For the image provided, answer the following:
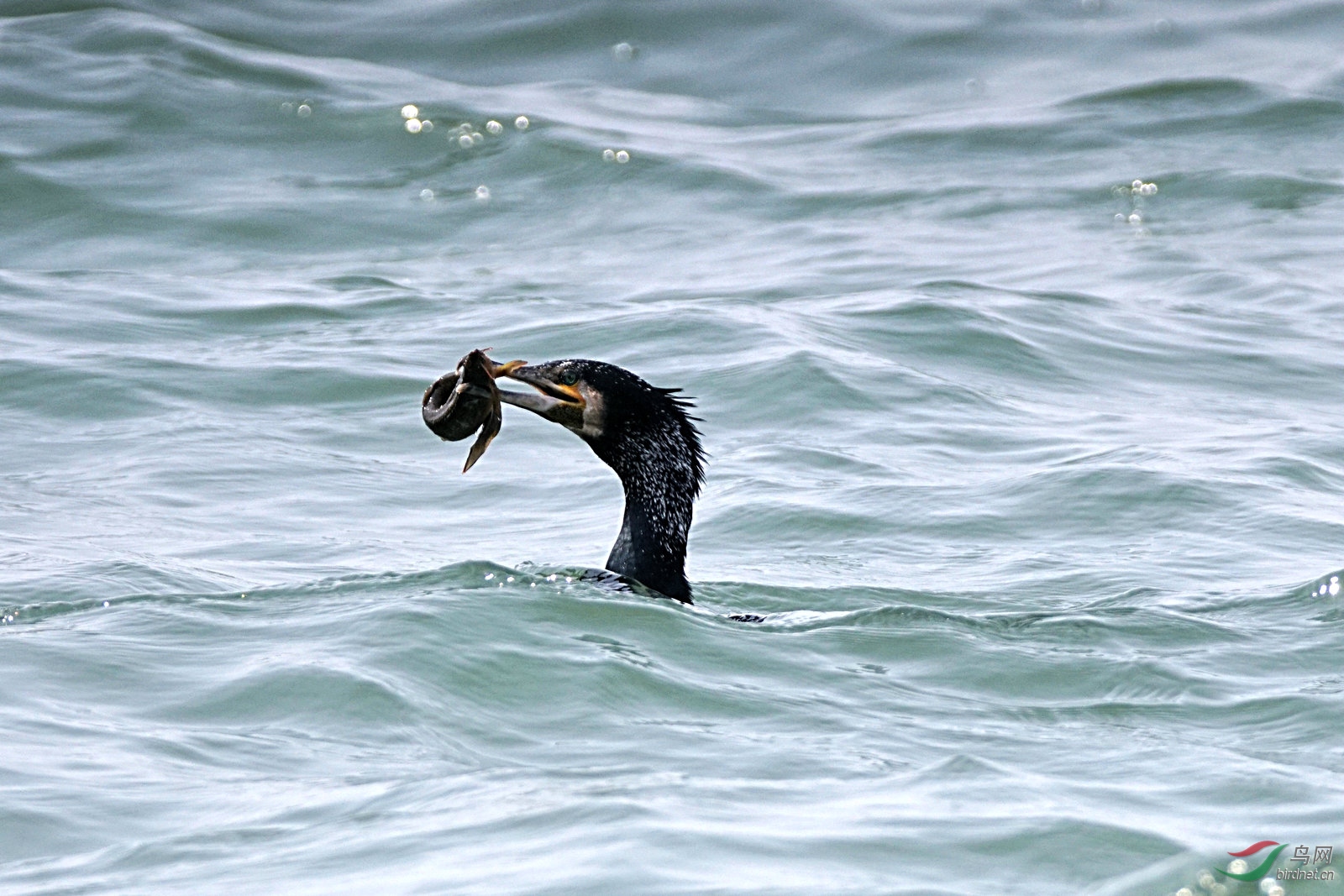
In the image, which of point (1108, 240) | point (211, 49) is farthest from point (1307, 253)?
point (211, 49)

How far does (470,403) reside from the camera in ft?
24.3

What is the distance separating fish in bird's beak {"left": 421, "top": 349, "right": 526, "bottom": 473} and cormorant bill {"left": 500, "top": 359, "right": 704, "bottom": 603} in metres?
0.28

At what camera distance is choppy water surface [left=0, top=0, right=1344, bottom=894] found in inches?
202

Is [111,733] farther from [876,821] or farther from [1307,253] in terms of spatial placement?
[1307,253]

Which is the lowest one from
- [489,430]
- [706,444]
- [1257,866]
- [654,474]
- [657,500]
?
[706,444]

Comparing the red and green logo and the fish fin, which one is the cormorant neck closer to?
the fish fin

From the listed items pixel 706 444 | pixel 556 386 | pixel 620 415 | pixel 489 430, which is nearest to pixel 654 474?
pixel 620 415

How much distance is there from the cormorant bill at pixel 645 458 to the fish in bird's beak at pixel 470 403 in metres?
0.28

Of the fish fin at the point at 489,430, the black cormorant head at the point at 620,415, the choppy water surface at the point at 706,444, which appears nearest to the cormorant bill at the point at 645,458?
the black cormorant head at the point at 620,415

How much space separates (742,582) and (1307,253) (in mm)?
9345

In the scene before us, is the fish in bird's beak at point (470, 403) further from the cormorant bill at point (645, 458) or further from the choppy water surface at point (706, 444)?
the choppy water surface at point (706, 444)

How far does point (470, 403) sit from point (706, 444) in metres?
Result: 4.15

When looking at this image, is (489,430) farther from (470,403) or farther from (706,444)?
(706,444)

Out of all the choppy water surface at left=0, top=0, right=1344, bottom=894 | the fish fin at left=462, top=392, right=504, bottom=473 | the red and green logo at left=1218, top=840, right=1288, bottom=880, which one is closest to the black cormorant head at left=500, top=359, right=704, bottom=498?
the fish fin at left=462, top=392, right=504, bottom=473
